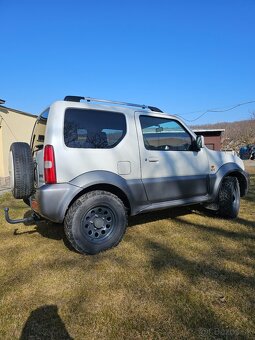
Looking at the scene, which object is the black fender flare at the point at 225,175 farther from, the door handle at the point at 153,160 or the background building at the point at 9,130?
the background building at the point at 9,130

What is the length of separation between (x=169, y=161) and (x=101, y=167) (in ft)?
3.91

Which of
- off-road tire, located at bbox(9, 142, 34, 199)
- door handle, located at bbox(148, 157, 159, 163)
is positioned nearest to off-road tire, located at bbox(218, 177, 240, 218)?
door handle, located at bbox(148, 157, 159, 163)

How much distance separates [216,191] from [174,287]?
2570 mm

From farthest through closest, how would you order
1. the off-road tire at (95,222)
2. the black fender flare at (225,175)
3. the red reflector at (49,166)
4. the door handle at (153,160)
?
the black fender flare at (225,175) → the door handle at (153,160) → the off-road tire at (95,222) → the red reflector at (49,166)

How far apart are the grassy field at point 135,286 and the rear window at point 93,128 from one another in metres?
1.43

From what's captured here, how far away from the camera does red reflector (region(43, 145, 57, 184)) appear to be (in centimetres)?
362

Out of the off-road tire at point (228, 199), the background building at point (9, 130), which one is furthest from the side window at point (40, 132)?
the background building at point (9, 130)

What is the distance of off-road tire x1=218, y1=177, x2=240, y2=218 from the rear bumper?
285 cm

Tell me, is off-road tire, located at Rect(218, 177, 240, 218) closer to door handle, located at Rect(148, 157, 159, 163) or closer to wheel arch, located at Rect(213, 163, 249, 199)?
wheel arch, located at Rect(213, 163, 249, 199)

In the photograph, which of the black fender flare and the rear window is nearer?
the rear window

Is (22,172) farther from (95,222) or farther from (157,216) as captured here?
(157,216)

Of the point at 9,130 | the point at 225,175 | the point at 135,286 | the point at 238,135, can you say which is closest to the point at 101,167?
the point at 135,286

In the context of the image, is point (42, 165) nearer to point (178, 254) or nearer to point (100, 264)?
point (100, 264)

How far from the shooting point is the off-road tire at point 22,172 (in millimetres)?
3943
